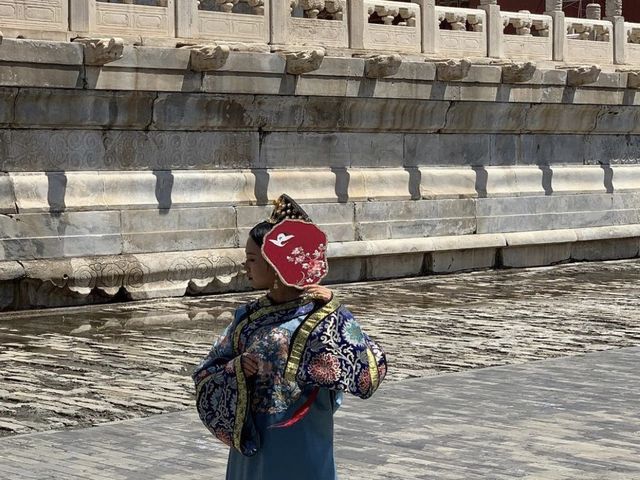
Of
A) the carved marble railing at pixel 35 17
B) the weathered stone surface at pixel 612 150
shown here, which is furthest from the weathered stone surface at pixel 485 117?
the carved marble railing at pixel 35 17

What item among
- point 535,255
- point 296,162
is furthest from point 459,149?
point 296,162

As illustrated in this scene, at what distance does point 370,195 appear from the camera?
58.1 ft

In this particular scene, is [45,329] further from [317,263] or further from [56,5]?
[317,263]

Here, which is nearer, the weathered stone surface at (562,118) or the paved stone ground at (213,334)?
the paved stone ground at (213,334)

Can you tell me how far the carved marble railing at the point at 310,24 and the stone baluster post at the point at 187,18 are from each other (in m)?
1.07

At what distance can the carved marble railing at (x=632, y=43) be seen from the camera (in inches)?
835

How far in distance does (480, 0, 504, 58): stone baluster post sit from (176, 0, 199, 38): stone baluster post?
4748mm

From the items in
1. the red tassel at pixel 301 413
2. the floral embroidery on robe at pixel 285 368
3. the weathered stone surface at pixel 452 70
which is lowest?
the red tassel at pixel 301 413

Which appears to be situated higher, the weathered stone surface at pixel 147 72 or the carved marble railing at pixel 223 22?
the carved marble railing at pixel 223 22

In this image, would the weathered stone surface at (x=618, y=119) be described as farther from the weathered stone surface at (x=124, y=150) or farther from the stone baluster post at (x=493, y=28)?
the weathered stone surface at (x=124, y=150)

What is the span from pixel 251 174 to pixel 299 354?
11418mm

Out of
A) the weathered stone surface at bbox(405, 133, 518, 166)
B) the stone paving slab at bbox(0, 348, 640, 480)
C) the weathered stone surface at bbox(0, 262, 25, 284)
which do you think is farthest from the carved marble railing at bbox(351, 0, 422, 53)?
the stone paving slab at bbox(0, 348, 640, 480)

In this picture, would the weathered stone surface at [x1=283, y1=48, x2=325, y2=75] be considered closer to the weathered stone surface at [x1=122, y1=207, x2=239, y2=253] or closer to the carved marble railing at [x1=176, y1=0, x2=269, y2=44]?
the carved marble railing at [x1=176, y1=0, x2=269, y2=44]

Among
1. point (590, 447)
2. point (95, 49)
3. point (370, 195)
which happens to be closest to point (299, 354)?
point (590, 447)
